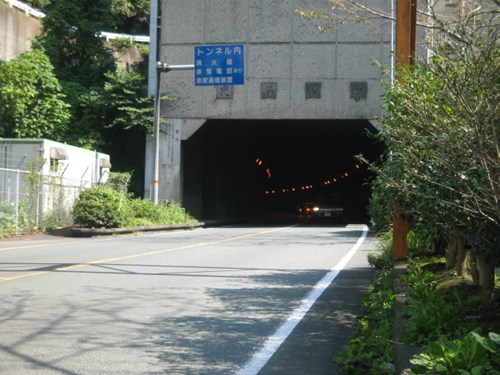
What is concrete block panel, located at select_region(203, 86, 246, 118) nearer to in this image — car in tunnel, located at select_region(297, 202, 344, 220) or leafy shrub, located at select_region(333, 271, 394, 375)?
car in tunnel, located at select_region(297, 202, 344, 220)

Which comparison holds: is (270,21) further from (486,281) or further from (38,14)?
(486,281)

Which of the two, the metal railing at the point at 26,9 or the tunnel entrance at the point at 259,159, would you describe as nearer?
the tunnel entrance at the point at 259,159

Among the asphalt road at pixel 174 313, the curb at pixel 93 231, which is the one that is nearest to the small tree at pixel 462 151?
the asphalt road at pixel 174 313

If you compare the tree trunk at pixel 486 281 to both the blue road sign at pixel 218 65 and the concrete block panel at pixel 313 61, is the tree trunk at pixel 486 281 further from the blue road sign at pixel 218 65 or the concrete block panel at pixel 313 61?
the concrete block panel at pixel 313 61

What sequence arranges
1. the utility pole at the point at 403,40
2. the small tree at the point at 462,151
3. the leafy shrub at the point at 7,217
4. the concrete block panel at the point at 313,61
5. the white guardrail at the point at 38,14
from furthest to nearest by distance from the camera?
1. the white guardrail at the point at 38,14
2. the concrete block panel at the point at 313,61
3. the leafy shrub at the point at 7,217
4. the utility pole at the point at 403,40
5. the small tree at the point at 462,151

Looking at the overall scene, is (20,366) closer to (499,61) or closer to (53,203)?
(499,61)

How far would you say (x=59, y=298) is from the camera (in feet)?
29.1

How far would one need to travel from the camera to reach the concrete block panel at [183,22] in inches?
1335

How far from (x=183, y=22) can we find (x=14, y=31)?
32.3 feet

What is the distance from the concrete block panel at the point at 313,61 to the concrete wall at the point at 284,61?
49 millimetres

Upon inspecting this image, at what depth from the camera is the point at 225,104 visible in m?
33.4

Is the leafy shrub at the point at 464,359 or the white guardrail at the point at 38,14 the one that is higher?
the white guardrail at the point at 38,14

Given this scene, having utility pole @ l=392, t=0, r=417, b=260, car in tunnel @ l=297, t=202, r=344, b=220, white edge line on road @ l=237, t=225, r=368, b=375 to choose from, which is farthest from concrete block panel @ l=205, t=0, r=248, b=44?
utility pole @ l=392, t=0, r=417, b=260

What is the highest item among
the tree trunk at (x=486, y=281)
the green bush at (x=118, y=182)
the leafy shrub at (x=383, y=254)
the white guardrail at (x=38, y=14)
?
the white guardrail at (x=38, y=14)
